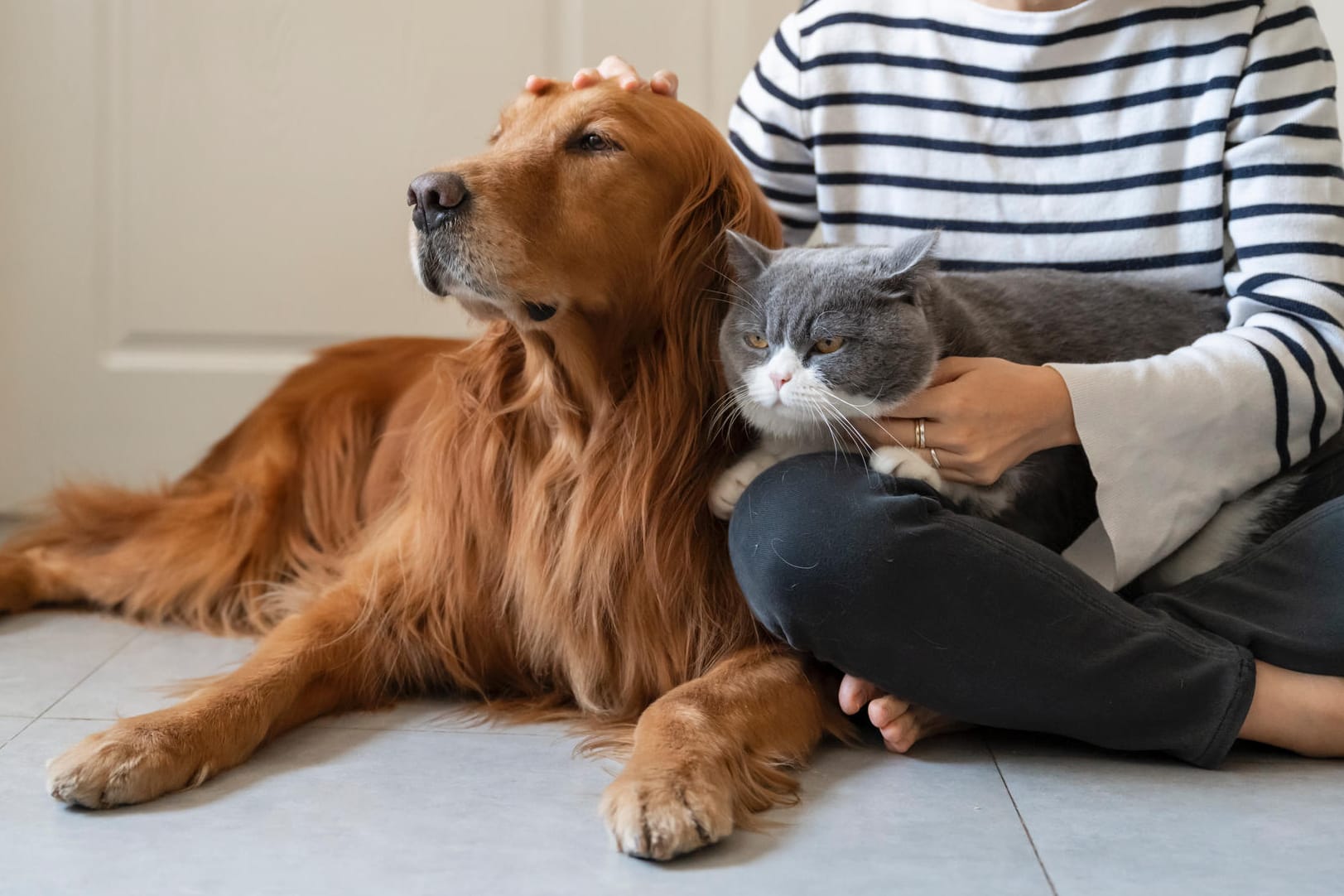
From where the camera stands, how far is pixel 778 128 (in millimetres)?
1664

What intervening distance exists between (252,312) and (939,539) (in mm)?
1642

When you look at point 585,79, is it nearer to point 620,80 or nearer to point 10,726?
point 620,80

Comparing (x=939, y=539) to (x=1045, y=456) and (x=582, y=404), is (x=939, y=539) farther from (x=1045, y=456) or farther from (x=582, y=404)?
(x=582, y=404)

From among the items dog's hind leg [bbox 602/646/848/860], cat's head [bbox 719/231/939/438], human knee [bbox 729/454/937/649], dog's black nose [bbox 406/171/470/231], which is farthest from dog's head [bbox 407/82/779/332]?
dog's hind leg [bbox 602/646/848/860]

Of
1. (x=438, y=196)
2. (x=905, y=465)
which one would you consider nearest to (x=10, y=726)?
(x=438, y=196)

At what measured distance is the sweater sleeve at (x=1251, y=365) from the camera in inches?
50.6

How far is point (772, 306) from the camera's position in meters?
1.22

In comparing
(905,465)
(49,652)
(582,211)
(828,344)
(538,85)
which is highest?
(538,85)

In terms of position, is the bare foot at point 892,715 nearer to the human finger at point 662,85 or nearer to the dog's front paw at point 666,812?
the dog's front paw at point 666,812

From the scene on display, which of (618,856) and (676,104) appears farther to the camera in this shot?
(676,104)

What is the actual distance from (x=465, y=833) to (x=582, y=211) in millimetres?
621

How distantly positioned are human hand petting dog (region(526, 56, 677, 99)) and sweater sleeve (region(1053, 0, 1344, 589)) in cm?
54

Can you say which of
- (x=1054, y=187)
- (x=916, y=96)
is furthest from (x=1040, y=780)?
(x=916, y=96)

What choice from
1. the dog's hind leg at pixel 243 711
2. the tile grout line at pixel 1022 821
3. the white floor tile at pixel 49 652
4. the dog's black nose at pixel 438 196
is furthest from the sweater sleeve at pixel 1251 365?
the white floor tile at pixel 49 652
